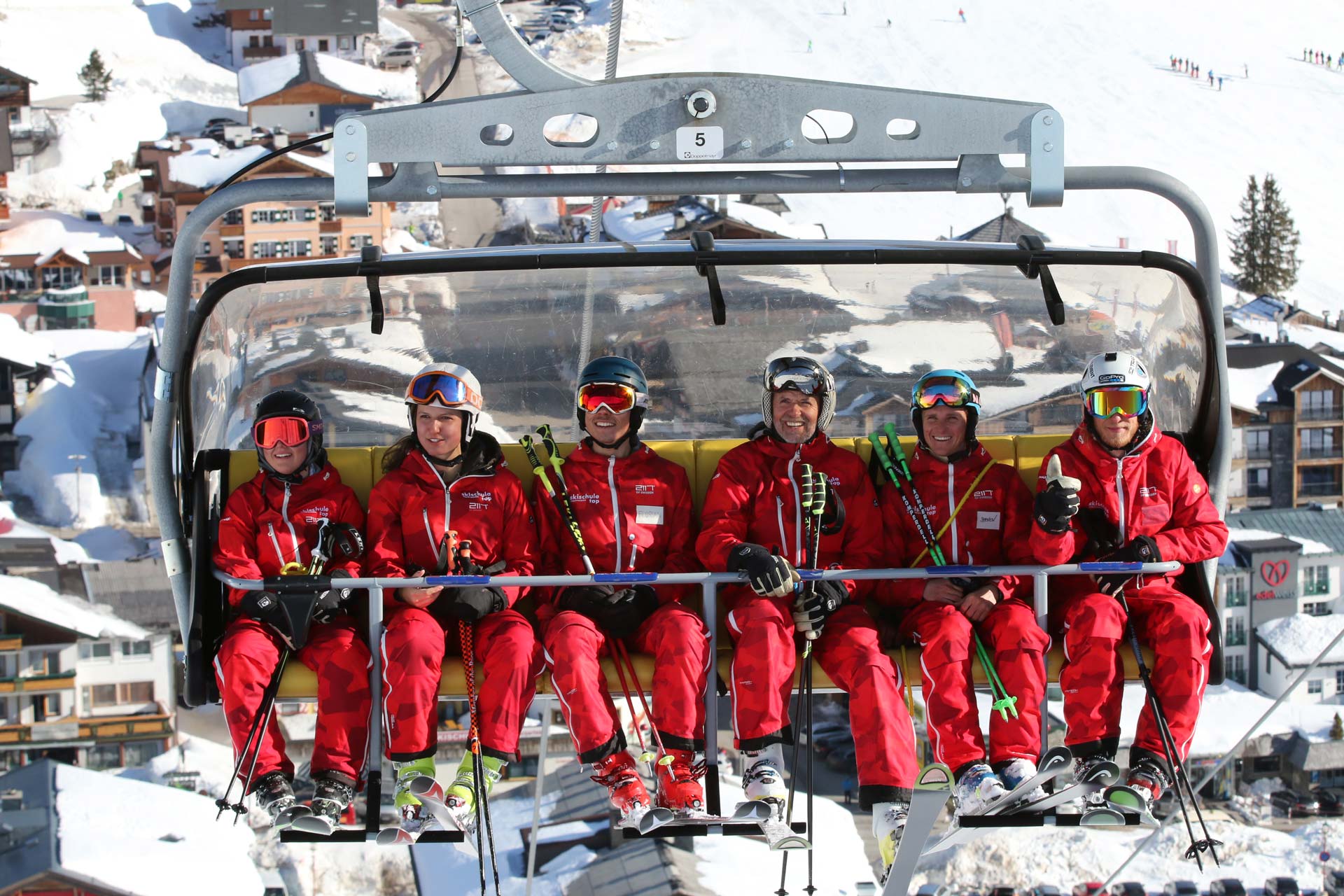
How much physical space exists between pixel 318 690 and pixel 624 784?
36.0 inches

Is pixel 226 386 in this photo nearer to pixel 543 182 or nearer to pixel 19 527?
pixel 543 182

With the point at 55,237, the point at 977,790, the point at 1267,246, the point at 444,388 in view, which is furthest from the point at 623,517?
the point at 1267,246

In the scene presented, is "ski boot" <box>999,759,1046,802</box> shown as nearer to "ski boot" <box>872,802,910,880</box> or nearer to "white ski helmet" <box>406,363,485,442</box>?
"ski boot" <box>872,802,910,880</box>

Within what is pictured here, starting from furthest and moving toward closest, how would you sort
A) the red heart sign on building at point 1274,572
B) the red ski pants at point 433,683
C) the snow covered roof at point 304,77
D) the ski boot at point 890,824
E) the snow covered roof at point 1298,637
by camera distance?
the snow covered roof at point 304,77 < the red heart sign on building at point 1274,572 < the snow covered roof at point 1298,637 < the red ski pants at point 433,683 < the ski boot at point 890,824

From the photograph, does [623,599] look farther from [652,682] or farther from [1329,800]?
[1329,800]

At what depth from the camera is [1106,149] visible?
208ft

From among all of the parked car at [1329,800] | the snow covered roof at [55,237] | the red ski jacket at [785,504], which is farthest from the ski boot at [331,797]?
the snow covered roof at [55,237]

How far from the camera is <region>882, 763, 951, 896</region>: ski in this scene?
387cm

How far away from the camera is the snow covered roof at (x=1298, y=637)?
1240 inches

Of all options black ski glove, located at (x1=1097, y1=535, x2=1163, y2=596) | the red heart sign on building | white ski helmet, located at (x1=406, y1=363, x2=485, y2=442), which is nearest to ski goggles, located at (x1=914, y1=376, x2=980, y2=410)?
black ski glove, located at (x1=1097, y1=535, x2=1163, y2=596)

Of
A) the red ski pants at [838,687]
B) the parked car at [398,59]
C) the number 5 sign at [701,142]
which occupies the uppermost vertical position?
the parked car at [398,59]

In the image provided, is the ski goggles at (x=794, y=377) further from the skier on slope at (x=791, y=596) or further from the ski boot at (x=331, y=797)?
the ski boot at (x=331, y=797)

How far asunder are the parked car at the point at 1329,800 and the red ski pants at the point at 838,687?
27594mm

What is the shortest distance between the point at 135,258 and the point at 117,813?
29.5 meters
